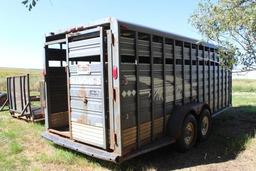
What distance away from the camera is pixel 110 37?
5078mm

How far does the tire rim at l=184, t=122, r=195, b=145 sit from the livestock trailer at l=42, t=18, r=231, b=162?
0.07 feet

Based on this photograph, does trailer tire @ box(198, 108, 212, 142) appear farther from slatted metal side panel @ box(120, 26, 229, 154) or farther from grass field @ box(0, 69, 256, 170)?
slatted metal side panel @ box(120, 26, 229, 154)

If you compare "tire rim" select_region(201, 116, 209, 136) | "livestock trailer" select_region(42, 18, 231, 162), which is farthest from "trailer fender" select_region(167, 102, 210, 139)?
"tire rim" select_region(201, 116, 209, 136)

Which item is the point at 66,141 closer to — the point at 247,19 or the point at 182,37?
the point at 182,37

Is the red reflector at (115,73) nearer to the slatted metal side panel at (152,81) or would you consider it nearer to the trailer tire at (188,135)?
the slatted metal side panel at (152,81)

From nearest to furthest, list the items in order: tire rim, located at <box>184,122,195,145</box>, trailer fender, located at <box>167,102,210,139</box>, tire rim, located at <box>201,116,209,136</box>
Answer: trailer fender, located at <box>167,102,210,139</box>
tire rim, located at <box>184,122,195,145</box>
tire rim, located at <box>201,116,209,136</box>

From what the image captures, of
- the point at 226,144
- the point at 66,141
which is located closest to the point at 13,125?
the point at 66,141

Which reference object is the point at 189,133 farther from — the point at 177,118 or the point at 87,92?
the point at 87,92

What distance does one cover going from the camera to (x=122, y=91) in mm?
5137

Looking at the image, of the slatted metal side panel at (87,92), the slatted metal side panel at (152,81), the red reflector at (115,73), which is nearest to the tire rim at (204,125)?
the slatted metal side panel at (152,81)

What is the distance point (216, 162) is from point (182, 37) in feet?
9.29

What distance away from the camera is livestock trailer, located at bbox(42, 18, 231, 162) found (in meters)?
5.18

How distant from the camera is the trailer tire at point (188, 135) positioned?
6451 mm

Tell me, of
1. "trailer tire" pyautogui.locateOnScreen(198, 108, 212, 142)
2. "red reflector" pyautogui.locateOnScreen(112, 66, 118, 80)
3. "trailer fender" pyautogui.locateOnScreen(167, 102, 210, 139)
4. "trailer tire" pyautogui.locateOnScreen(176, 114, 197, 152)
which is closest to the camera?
"red reflector" pyautogui.locateOnScreen(112, 66, 118, 80)
